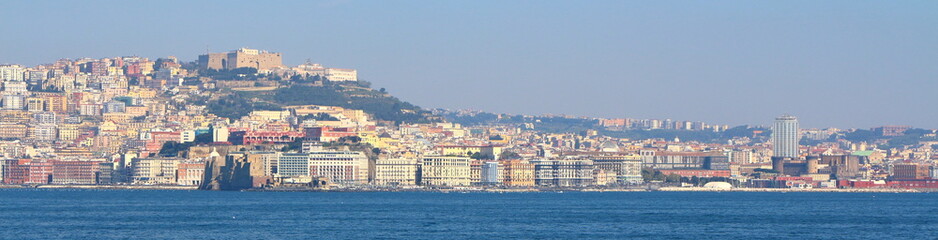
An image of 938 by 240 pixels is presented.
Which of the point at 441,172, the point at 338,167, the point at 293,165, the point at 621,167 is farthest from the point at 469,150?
the point at 293,165

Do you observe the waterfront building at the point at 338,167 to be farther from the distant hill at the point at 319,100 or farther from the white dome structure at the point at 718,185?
the distant hill at the point at 319,100

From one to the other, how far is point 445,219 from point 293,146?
50610 millimetres

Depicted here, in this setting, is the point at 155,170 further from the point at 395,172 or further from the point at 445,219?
the point at 445,219

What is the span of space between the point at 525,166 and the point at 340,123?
2600 cm

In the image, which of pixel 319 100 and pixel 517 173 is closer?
pixel 517 173

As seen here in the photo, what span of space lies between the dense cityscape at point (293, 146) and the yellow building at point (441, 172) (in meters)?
0.08

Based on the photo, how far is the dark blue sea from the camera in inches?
1978

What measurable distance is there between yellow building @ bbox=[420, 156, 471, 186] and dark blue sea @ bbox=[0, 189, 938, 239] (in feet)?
74.9

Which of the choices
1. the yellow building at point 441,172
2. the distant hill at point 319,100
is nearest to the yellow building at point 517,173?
the yellow building at point 441,172

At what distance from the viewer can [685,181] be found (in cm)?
12206

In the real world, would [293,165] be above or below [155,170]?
above

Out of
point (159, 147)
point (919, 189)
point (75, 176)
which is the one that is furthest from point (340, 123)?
point (919, 189)

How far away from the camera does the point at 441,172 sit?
342 feet

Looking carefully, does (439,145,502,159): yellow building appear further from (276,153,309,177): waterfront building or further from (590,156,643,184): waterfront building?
(276,153,309,177): waterfront building
